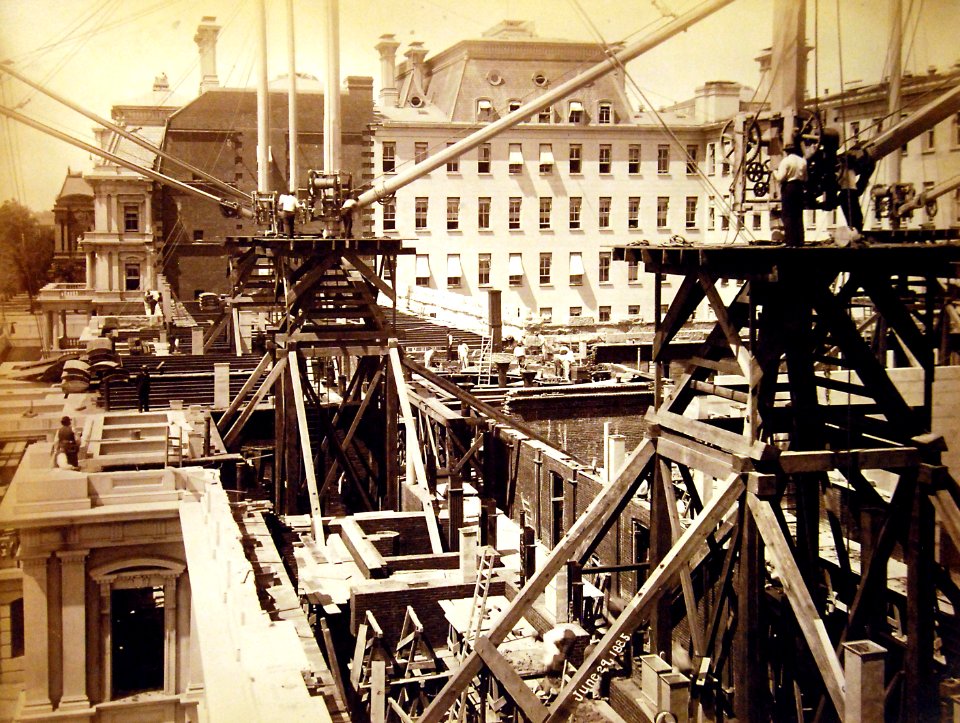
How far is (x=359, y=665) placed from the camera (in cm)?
1534

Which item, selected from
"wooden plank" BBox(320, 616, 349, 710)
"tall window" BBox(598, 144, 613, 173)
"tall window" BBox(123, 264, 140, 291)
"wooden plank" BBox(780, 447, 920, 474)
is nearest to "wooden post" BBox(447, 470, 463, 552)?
"wooden plank" BBox(320, 616, 349, 710)

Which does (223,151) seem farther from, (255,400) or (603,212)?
(255,400)

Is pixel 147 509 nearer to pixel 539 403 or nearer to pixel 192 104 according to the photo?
pixel 539 403

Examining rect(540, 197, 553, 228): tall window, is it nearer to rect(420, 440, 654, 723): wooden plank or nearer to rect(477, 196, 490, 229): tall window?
rect(477, 196, 490, 229): tall window

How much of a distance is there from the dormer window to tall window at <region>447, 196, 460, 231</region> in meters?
4.47

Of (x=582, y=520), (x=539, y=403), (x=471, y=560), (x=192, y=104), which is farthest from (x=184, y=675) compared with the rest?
(x=192, y=104)

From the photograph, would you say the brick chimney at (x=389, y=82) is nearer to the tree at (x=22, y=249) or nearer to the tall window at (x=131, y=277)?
the tall window at (x=131, y=277)

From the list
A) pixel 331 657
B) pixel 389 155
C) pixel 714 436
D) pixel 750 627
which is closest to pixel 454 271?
pixel 389 155

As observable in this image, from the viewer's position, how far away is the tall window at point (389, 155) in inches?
2195

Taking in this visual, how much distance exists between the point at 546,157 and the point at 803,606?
5064 cm

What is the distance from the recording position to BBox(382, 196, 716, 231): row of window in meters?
55.6

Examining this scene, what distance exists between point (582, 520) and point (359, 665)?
7123mm

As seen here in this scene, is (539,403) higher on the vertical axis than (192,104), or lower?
lower

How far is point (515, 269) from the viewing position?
57000mm
